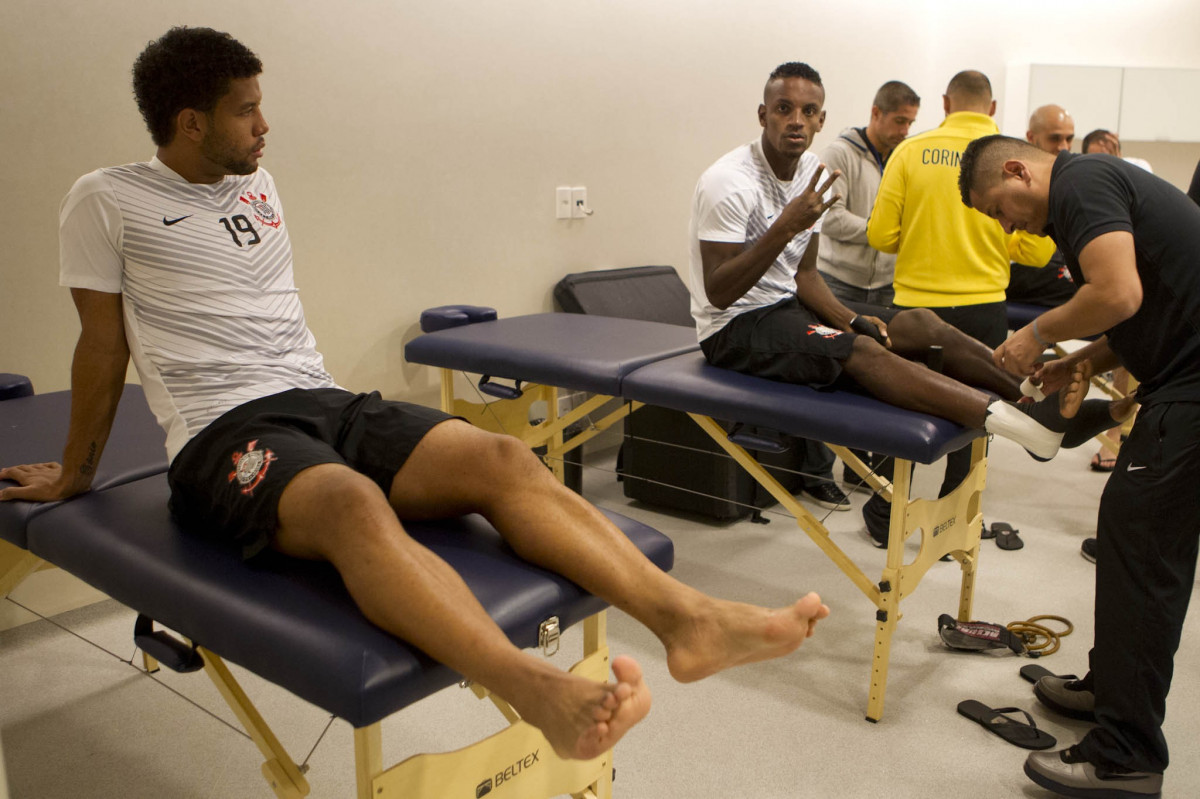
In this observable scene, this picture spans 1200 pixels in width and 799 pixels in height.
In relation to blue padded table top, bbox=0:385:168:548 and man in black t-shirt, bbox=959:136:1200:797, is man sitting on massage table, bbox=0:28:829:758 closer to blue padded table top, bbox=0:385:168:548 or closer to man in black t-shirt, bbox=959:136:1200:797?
blue padded table top, bbox=0:385:168:548

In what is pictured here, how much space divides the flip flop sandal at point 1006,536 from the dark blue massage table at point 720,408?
620 mm

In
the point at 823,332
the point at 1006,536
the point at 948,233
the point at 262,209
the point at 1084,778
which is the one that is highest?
the point at 262,209

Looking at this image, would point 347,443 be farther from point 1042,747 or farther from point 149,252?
point 1042,747

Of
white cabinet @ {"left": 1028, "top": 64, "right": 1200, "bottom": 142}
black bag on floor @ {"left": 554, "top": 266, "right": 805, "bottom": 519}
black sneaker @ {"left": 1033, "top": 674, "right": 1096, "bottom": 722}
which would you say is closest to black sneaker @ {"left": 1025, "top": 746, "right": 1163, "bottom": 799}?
black sneaker @ {"left": 1033, "top": 674, "right": 1096, "bottom": 722}

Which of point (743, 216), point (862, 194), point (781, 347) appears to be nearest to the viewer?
point (781, 347)

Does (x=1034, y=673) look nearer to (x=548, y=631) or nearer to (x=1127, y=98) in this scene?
(x=548, y=631)

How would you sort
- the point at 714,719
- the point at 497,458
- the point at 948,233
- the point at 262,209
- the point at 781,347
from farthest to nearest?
the point at 948,233 < the point at 781,347 < the point at 714,719 < the point at 262,209 < the point at 497,458

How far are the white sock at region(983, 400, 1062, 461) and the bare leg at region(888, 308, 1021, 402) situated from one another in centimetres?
18

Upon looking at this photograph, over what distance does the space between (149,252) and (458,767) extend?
1.00 meters

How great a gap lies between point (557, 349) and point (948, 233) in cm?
115

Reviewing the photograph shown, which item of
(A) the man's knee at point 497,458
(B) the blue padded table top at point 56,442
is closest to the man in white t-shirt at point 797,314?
(A) the man's knee at point 497,458

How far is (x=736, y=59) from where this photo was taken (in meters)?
4.10

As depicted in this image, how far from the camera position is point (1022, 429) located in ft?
6.66

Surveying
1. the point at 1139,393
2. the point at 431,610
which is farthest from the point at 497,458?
the point at 1139,393
